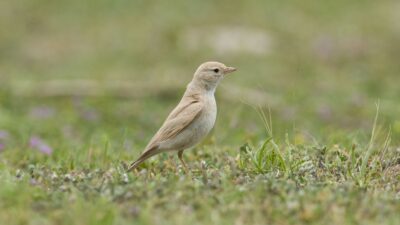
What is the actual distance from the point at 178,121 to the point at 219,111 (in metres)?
5.64

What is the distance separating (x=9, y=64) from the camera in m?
18.8

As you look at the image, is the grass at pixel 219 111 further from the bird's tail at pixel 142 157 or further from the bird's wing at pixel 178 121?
the bird's wing at pixel 178 121

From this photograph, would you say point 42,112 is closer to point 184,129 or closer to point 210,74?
point 210,74

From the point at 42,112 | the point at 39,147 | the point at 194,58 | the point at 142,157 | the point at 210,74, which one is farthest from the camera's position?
the point at 194,58

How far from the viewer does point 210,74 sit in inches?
334

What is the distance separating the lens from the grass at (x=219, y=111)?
20.4 feet

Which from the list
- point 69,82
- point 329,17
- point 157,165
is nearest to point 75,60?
point 69,82

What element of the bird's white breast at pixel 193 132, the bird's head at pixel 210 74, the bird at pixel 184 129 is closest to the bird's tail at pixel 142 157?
the bird at pixel 184 129

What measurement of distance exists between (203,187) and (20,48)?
14.0m

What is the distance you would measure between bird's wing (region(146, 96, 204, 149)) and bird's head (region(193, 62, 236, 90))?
0.47 m

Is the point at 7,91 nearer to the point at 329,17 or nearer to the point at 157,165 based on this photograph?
the point at 157,165

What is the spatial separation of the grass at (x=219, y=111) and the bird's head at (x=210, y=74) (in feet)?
2.07

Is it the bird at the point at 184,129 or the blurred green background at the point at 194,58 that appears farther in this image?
the blurred green background at the point at 194,58

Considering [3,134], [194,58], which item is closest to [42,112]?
[3,134]
